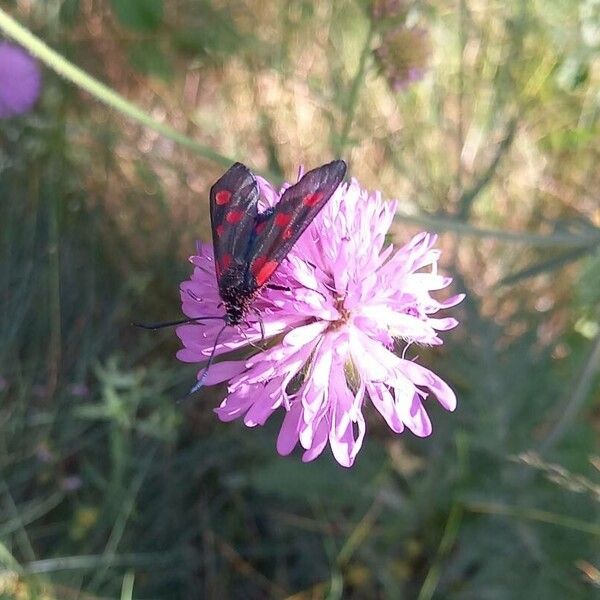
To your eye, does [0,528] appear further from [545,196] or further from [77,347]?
[545,196]

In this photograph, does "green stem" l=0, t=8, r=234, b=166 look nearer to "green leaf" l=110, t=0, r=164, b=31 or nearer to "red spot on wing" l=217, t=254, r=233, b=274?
"red spot on wing" l=217, t=254, r=233, b=274

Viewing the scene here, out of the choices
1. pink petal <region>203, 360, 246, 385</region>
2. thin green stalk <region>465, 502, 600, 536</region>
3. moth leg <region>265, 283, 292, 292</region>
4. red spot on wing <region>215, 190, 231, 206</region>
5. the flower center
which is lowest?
thin green stalk <region>465, 502, 600, 536</region>

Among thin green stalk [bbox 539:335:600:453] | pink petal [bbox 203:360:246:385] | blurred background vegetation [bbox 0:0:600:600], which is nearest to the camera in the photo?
pink petal [bbox 203:360:246:385]

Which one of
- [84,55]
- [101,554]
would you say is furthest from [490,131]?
[101,554]

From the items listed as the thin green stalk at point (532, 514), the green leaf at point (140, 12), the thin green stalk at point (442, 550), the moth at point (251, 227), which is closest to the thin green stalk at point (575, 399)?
the thin green stalk at point (532, 514)

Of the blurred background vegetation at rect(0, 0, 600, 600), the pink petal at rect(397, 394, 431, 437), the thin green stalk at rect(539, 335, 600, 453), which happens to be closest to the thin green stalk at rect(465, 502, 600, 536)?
the blurred background vegetation at rect(0, 0, 600, 600)

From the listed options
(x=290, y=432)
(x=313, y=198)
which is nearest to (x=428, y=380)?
(x=290, y=432)

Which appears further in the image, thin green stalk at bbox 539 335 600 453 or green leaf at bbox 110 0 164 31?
green leaf at bbox 110 0 164 31
